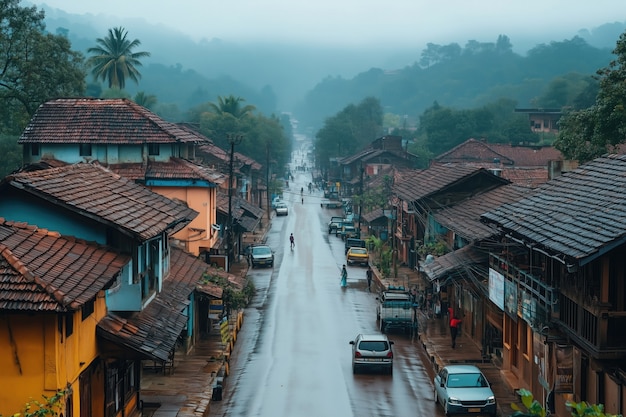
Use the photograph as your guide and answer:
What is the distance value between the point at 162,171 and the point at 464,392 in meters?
22.4

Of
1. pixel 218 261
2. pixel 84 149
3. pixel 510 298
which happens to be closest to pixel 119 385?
pixel 510 298

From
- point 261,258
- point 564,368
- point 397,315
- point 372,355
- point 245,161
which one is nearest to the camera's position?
point 564,368

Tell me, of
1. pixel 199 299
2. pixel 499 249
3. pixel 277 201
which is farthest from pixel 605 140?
pixel 277 201

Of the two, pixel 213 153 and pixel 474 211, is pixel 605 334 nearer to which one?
pixel 474 211

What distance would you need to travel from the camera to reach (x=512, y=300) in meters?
29.2

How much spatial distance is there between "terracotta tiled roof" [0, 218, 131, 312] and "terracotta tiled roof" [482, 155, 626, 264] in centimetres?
1048

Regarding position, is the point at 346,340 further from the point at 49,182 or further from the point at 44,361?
the point at 44,361

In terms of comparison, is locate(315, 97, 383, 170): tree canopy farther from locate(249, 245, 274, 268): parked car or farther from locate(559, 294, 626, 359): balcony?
locate(559, 294, 626, 359): balcony

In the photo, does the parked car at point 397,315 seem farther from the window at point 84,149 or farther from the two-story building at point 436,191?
the window at point 84,149

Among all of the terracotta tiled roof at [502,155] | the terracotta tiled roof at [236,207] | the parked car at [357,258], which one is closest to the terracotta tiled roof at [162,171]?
the terracotta tiled roof at [236,207]

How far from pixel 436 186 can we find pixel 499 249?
17.6 meters

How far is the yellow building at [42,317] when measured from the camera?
16969mm

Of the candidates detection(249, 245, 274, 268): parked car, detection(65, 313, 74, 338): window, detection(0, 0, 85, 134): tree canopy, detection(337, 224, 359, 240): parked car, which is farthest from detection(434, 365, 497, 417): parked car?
detection(337, 224, 359, 240): parked car

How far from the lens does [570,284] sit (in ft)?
78.4
